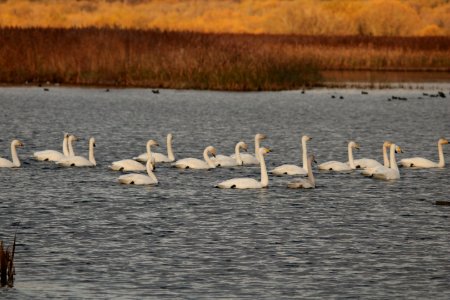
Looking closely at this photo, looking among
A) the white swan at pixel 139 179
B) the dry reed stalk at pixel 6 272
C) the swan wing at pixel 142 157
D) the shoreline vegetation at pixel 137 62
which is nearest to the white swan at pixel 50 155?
the swan wing at pixel 142 157

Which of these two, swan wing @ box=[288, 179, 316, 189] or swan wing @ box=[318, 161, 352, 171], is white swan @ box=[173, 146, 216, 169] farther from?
swan wing @ box=[288, 179, 316, 189]

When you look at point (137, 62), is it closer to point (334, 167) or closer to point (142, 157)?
point (142, 157)

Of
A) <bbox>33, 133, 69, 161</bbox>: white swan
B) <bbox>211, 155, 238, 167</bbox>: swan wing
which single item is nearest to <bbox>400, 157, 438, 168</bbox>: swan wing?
<bbox>211, 155, 238, 167</bbox>: swan wing

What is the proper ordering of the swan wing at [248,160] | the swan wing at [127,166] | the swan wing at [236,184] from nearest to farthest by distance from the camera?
the swan wing at [236,184] → the swan wing at [127,166] → the swan wing at [248,160]

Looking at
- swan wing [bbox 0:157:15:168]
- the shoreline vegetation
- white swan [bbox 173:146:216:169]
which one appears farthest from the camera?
the shoreline vegetation

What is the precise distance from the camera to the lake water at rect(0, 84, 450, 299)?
12.7m

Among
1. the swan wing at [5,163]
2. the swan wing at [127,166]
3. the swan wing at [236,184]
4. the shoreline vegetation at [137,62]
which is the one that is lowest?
the swan wing at [236,184]

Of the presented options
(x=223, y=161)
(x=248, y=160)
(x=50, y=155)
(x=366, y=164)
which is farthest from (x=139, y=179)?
(x=366, y=164)

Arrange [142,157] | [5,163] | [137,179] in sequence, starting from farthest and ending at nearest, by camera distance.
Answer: [142,157]
[5,163]
[137,179]

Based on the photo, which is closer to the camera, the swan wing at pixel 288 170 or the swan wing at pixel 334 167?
the swan wing at pixel 288 170

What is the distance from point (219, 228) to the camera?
52.6 feet

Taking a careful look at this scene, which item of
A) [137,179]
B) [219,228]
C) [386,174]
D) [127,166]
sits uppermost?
[127,166]

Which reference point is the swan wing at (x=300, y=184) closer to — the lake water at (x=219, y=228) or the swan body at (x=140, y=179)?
the lake water at (x=219, y=228)

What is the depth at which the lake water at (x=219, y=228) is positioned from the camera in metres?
12.7
